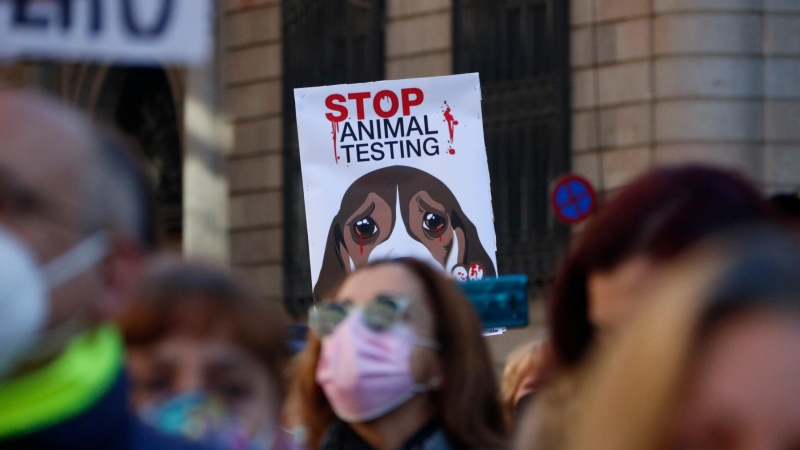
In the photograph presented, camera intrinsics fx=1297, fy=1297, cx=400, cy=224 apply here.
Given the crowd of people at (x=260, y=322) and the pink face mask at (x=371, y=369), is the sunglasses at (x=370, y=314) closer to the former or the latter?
the pink face mask at (x=371, y=369)

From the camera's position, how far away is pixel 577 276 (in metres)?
2.53

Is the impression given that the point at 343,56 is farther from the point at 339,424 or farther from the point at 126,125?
the point at 339,424

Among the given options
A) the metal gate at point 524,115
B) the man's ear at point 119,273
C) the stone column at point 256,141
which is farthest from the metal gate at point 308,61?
the man's ear at point 119,273

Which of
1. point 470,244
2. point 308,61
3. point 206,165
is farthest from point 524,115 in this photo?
point 470,244

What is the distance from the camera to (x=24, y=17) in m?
2.40

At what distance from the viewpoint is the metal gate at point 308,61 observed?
13859mm

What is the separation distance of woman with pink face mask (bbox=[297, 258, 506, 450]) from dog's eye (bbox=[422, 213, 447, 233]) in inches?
85.2

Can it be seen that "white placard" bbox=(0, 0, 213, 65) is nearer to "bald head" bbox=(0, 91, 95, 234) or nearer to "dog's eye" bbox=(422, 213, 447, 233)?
"bald head" bbox=(0, 91, 95, 234)

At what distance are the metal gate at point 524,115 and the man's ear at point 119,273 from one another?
10310mm

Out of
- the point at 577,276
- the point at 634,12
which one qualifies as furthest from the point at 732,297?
the point at 634,12

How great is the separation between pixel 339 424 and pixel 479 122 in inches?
100

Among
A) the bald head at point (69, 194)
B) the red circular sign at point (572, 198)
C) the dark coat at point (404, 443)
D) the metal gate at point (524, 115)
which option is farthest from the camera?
the metal gate at point (524, 115)

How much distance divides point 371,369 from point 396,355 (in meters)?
0.08

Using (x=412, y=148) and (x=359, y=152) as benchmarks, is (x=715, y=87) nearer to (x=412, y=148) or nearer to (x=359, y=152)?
(x=412, y=148)
